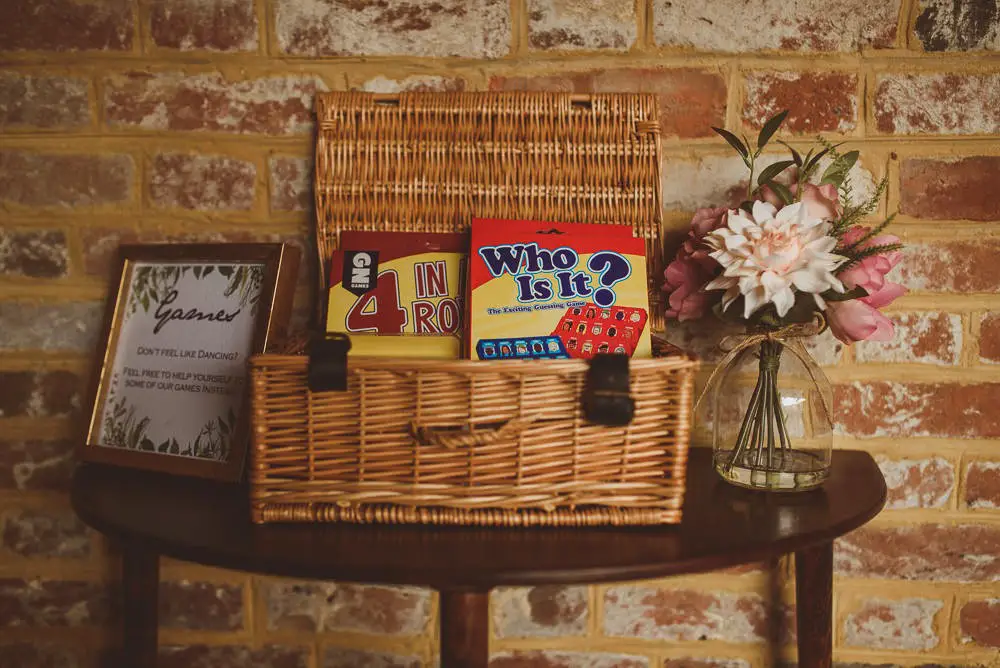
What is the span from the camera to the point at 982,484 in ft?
3.33

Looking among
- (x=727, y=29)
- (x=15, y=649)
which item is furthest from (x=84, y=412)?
(x=727, y=29)

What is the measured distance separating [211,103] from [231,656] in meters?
0.82

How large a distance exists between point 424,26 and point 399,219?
276mm

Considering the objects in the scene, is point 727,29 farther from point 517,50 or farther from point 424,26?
point 424,26

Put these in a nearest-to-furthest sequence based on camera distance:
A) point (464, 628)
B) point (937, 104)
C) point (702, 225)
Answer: point (464, 628) → point (702, 225) → point (937, 104)

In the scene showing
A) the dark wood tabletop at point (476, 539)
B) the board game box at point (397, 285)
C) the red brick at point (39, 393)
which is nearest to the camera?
the dark wood tabletop at point (476, 539)

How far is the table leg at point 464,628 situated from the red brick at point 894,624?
68 cm

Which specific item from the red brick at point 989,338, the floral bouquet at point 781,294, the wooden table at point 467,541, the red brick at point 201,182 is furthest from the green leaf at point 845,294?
the red brick at point 201,182

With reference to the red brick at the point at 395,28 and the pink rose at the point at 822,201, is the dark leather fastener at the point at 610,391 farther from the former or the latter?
the red brick at the point at 395,28

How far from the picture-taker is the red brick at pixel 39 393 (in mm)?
1064

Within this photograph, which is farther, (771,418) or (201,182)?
(201,182)

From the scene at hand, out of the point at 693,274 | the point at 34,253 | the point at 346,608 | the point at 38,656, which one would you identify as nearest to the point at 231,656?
the point at 346,608

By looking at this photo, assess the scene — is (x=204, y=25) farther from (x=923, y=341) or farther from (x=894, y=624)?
(x=894, y=624)

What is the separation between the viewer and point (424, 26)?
1.00 meters
